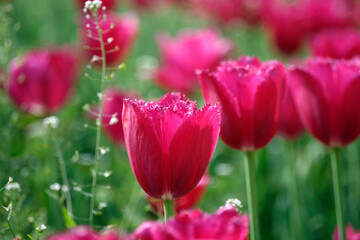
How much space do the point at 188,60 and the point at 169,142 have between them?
112cm

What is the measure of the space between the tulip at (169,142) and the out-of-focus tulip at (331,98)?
9.6 inches

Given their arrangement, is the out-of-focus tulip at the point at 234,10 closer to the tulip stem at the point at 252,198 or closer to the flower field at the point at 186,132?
the flower field at the point at 186,132

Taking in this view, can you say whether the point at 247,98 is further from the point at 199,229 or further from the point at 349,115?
the point at 199,229

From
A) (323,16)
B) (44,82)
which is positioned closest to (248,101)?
(44,82)

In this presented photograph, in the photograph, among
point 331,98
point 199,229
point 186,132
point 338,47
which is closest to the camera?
point 199,229

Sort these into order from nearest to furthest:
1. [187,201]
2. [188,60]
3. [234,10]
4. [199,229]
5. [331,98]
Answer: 1. [199,229]
2. [331,98]
3. [187,201]
4. [188,60]
5. [234,10]

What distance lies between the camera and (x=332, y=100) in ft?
Result: 2.57

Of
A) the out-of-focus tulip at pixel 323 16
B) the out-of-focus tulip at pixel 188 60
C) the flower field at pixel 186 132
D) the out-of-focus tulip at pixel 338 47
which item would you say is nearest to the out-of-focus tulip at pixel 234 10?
the flower field at pixel 186 132

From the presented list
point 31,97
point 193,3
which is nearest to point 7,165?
point 31,97

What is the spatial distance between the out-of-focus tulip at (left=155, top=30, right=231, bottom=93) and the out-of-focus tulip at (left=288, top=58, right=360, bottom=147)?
86cm

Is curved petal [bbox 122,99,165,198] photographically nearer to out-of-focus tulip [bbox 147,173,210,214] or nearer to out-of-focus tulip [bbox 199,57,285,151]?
out-of-focus tulip [bbox 199,57,285,151]

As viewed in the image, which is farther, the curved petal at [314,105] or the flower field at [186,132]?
the curved petal at [314,105]

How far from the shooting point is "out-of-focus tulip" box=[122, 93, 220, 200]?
1.87 feet

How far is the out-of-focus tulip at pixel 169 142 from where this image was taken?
22.4 inches
